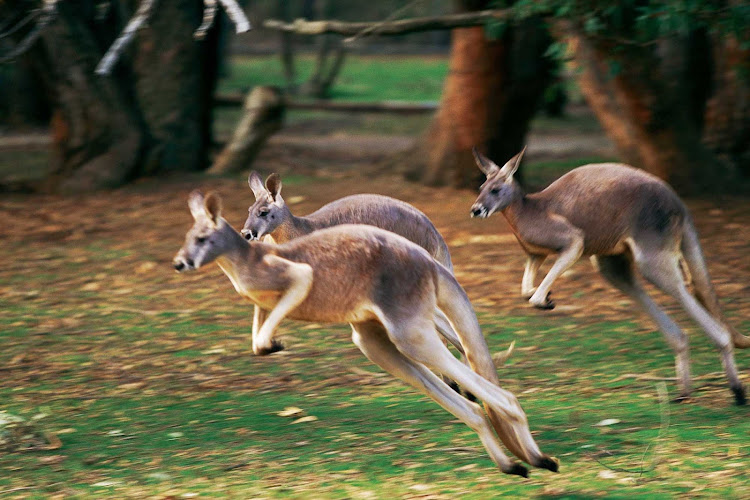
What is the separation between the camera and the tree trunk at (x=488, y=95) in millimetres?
11109

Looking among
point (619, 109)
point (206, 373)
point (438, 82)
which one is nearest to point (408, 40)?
point (438, 82)

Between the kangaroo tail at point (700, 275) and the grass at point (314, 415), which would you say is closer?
the grass at point (314, 415)

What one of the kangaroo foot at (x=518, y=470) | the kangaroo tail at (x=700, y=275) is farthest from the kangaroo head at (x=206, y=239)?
the kangaroo tail at (x=700, y=275)

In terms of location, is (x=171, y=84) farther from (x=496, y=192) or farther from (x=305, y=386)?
(x=496, y=192)

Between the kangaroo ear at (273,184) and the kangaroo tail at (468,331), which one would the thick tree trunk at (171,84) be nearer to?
the kangaroo ear at (273,184)

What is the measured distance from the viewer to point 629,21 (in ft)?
31.1

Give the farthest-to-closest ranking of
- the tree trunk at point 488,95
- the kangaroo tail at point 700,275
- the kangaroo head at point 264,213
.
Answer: the tree trunk at point 488,95 < the kangaroo tail at point 700,275 < the kangaroo head at point 264,213

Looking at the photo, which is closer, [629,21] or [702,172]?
[629,21]

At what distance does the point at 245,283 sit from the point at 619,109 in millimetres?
6594

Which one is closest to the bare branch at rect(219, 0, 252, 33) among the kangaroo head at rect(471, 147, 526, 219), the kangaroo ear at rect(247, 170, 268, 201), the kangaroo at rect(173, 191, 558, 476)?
the kangaroo ear at rect(247, 170, 268, 201)

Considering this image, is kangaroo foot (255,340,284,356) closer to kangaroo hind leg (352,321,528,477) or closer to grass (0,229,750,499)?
kangaroo hind leg (352,321,528,477)

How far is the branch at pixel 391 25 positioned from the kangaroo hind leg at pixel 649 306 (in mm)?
3520

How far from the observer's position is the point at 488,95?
1115 centimetres

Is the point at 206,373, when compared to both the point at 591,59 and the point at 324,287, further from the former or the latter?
the point at 591,59
